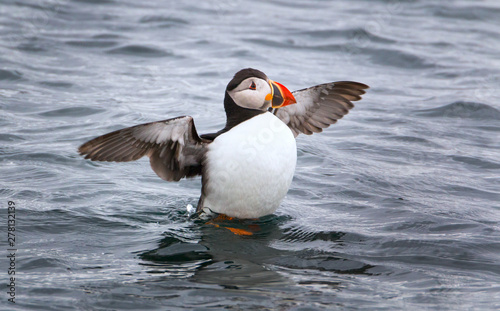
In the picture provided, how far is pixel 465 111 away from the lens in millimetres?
9422

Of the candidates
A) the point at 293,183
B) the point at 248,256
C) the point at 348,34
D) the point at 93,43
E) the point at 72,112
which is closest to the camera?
the point at 248,256

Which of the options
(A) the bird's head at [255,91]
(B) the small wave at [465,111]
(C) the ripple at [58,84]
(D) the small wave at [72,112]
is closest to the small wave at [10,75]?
(C) the ripple at [58,84]

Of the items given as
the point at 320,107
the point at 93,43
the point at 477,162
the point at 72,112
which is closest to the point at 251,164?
the point at 320,107

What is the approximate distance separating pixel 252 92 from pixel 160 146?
0.89 meters

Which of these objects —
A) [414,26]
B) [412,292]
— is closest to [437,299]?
[412,292]

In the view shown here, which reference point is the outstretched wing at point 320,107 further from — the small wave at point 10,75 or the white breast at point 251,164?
the small wave at point 10,75

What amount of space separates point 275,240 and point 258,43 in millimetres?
8242

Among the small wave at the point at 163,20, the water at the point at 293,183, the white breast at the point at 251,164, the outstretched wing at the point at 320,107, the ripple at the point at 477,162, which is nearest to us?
the water at the point at 293,183

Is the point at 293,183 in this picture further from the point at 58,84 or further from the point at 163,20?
the point at 163,20

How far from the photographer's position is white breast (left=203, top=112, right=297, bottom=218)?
17.1ft

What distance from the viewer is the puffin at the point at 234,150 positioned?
523cm

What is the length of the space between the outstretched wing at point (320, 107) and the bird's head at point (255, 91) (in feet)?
2.62

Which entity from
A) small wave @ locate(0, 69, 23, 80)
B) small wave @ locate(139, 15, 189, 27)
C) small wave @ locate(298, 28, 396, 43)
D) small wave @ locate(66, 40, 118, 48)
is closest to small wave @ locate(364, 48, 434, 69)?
small wave @ locate(298, 28, 396, 43)

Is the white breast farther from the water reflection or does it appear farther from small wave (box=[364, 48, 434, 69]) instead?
small wave (box=[364, 48, 434, 69])
